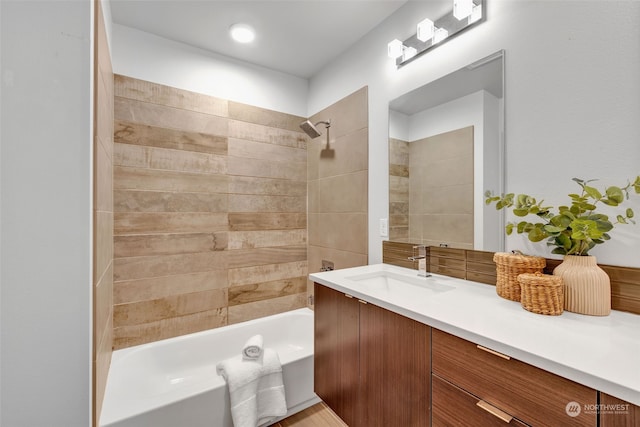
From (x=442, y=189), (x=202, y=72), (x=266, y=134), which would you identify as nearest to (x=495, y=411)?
(x=442, y=189)

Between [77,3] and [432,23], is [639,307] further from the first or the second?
[77,3]

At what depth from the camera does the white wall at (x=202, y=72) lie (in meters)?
1.92

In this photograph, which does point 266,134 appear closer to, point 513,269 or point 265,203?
point 265,203

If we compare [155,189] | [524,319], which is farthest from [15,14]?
[524,319]

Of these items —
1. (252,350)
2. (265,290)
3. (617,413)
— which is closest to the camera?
(617,413)

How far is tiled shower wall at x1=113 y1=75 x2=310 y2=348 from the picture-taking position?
6.24 feet

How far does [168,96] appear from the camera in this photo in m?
2.04

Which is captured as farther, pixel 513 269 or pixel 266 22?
pixel 266 22

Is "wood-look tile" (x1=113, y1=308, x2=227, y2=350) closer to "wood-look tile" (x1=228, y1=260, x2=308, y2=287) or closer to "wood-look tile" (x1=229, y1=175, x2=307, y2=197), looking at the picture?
"wood-look tile" (x1=228, y1=260, x2=308, y2=287)

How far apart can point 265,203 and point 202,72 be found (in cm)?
118

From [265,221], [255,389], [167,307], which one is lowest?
[255,389]

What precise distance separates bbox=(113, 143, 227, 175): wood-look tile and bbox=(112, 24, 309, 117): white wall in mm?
516

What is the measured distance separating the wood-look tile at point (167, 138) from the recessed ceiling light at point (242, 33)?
2.45 ft

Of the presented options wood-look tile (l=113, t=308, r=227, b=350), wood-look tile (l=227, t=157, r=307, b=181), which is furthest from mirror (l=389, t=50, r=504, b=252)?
wood-look tile (l=113, t=308, r=227, b=350)
